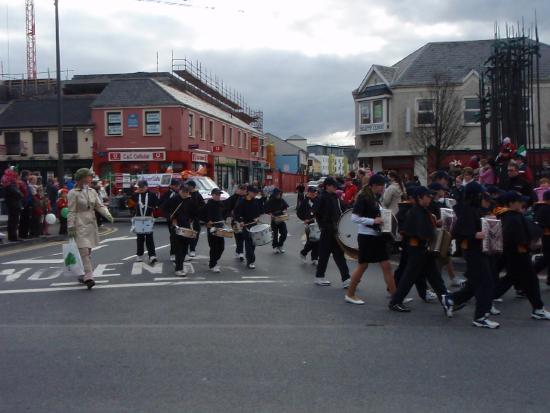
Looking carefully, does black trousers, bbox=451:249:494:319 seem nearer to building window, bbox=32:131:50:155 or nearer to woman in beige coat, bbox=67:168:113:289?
woman in beige coat, bbox=67:168:113:289

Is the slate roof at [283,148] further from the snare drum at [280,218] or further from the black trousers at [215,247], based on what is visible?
the black trousers at [215,247]

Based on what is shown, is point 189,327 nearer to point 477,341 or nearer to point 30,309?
point 30,309

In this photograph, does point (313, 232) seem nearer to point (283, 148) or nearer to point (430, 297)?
point (430, 297)

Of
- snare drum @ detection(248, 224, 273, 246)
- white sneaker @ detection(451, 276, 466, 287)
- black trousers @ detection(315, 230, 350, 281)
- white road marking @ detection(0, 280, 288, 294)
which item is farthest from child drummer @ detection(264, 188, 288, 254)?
white sneaker @ detection(451, 276, 466, 287)

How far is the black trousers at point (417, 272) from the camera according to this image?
7.82 metres

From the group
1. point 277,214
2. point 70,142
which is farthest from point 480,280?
point 70,142

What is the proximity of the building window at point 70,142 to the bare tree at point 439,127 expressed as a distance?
72.3ft

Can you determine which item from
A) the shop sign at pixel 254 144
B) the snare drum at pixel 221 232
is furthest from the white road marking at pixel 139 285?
the shop sign at pixel 254 144

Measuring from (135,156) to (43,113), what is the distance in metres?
8.80

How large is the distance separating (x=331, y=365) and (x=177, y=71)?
46940 mm

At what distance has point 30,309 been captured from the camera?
834 centimetres

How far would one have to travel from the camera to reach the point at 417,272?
25.7ft

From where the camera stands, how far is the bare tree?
27781mm

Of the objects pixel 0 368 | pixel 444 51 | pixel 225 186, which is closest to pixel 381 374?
pixel 0 368
